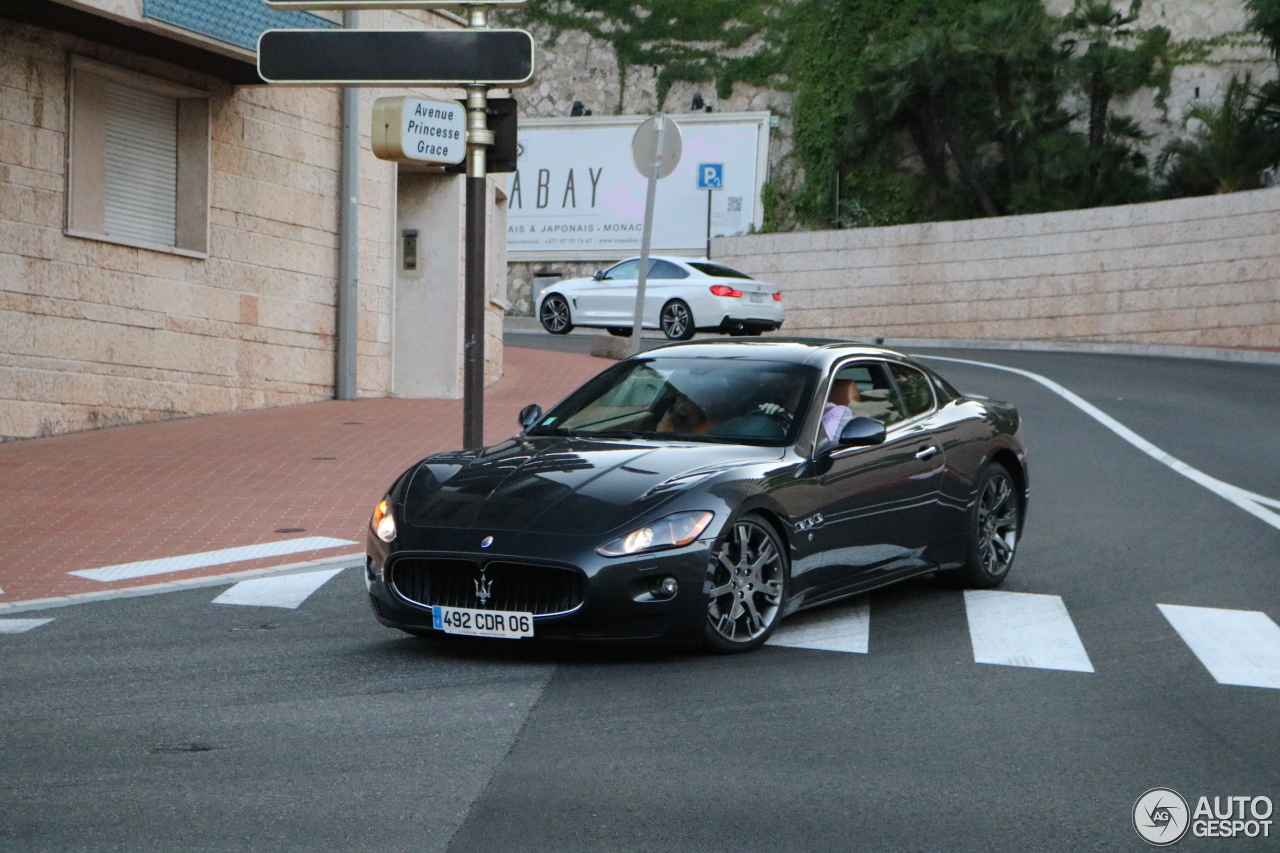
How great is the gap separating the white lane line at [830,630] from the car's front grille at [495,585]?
112 centimetres

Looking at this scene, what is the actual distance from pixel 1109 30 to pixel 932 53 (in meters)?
4.42

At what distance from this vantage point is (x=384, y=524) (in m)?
6.99

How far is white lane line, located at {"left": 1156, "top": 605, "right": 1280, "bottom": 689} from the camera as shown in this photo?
6.86 metres

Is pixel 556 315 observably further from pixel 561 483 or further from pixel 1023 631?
pixel 561 483

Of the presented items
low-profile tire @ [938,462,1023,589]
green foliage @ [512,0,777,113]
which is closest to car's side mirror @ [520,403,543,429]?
low-profile tire @ [938,462,1023,589]

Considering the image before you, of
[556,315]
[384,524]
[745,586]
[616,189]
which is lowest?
[745,586]

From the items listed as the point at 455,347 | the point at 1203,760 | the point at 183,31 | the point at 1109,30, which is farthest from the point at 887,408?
the point at 1109,30

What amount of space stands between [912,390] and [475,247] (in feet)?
9.94

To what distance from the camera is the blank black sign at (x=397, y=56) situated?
32.2 ft

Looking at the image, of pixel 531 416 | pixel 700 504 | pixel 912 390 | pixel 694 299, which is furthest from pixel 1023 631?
pixel 694 299

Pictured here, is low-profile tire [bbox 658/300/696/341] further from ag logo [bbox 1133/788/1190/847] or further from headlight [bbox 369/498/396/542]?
ag logo [bbox 1133/788/1190/847]

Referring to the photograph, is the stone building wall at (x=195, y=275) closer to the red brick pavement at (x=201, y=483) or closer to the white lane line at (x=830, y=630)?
the red brick pavement at (x=201, y=483)

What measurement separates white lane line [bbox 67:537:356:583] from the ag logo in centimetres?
571

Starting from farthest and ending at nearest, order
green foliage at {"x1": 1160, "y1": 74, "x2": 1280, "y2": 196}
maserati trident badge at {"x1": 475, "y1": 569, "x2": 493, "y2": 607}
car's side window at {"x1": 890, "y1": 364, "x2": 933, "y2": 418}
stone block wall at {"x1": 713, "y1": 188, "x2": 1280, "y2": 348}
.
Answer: green foliage at {"x1": 1160, "y1": 74, "x2": 1280, "y2": 196} < stone block wall at {"x1": 713, "y1": 188, "x2": 1280, "y2": 348} < car's side window at {"x1": 890, "y1": 364, "x2": 933, "y2": 418} < maserati trident badge at {"x1": 475, "y1": 569, "x2": 493, "y2": 607}
